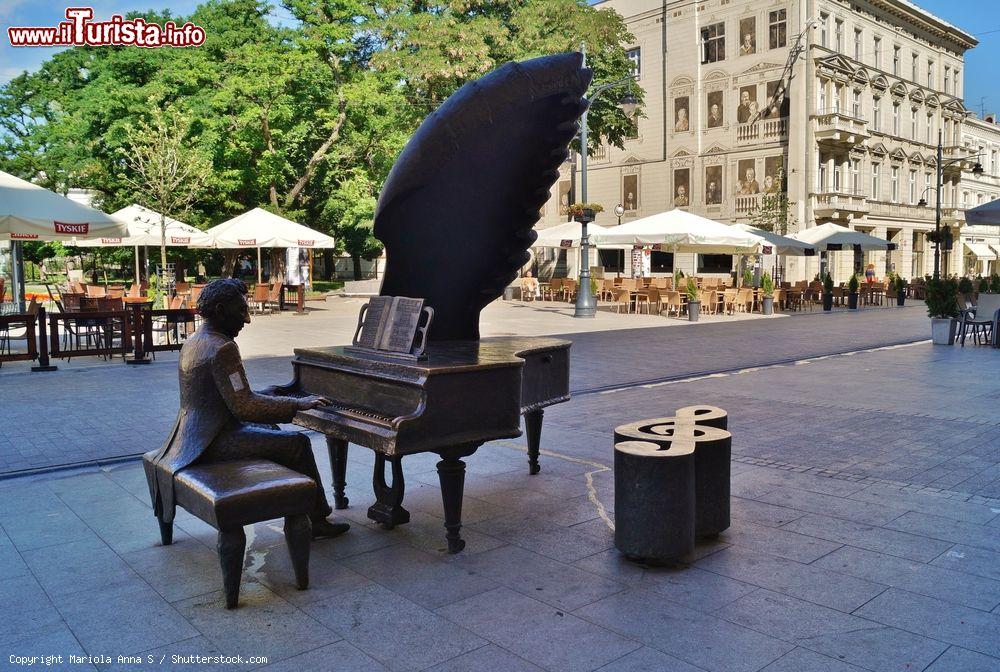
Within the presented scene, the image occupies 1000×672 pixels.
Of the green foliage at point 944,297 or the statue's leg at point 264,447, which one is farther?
the green foliage at point 944,297

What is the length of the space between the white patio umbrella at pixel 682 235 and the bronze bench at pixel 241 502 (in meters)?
19.0

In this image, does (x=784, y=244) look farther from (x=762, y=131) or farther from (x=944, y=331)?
(x=762, y=131)

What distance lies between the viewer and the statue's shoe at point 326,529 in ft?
15.8

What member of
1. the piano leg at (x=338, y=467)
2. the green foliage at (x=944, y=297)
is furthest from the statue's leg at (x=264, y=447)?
the green foliage at (x=944, y=297)

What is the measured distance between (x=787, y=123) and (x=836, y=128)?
2.16m

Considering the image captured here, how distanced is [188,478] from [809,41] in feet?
127

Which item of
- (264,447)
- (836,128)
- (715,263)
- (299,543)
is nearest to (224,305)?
(264,447)

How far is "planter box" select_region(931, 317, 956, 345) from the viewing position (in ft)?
53.6

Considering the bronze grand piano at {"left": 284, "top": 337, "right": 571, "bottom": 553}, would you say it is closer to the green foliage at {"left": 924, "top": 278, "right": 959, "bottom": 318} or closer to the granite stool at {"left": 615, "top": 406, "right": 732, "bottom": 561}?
the granite stool at {"left": 615, "top": 406, "right": 732, "bottom": 561}

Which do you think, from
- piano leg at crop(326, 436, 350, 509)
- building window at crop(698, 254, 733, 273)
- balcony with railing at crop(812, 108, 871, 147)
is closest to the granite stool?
piano leg at crop(326, 436, 350, 509)

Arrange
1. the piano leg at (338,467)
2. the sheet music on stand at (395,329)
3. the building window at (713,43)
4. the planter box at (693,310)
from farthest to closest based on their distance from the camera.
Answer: the building window at (713,43) → the planter box at (693,310) → the piano leg at (338,467) → the sheet music on stand at (395,329)

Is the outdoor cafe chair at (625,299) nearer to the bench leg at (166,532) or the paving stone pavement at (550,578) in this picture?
the paving stone pavement at (550,578)

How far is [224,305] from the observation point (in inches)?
169

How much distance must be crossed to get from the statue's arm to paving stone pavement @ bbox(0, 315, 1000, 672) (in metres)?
0.85
